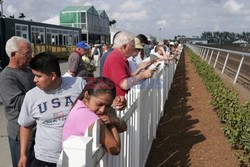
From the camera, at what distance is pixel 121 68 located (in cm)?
313

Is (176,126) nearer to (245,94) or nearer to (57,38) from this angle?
(245,94)

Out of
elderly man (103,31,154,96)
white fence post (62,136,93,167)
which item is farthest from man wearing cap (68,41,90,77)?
white fence post (62,136,93,167)

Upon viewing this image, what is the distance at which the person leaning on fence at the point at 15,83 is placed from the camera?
8.69ft

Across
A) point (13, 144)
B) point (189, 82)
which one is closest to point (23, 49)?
point (13, 144)

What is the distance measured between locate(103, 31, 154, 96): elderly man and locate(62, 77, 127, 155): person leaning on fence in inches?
40.6

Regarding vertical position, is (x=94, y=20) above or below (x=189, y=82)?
above

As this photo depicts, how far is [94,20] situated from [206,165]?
51.8 m

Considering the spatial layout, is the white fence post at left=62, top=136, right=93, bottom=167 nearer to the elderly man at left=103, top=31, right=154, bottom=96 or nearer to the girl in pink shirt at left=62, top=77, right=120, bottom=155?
the girl in pink shirt at left=62, top=77, right=120, bottom=155

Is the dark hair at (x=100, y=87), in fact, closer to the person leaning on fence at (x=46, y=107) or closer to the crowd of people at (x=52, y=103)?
the crowd of people at (x=52, y=103)

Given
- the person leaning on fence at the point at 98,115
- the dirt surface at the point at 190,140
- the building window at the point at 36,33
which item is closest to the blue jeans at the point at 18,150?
the person leaning on fence at the point at 98,115

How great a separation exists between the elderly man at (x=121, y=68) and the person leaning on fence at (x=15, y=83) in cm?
79

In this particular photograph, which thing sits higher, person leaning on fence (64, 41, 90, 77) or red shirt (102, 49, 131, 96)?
red shirt (102, 49, 131, 96)

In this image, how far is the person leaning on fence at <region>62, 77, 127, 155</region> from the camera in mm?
1836

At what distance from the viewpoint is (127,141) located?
113 inches
